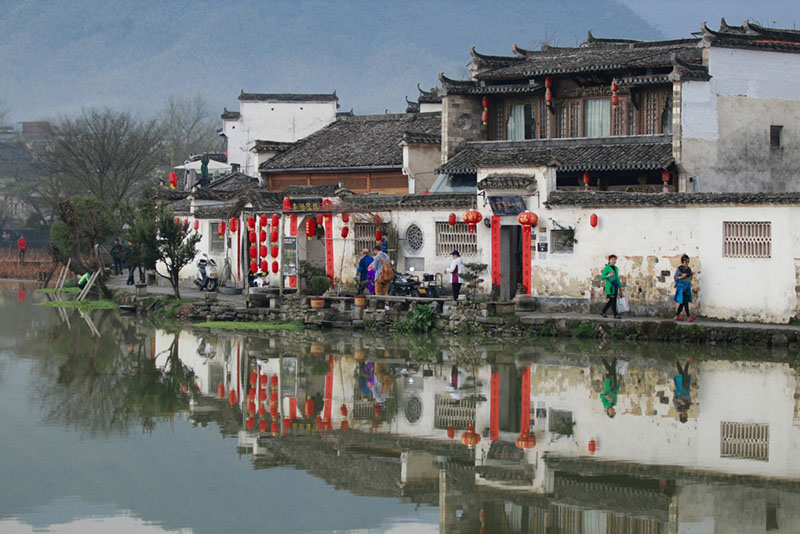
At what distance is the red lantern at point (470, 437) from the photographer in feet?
50.6

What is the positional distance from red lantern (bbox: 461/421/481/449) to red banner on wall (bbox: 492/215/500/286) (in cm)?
1148

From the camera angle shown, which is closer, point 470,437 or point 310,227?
point 470,437

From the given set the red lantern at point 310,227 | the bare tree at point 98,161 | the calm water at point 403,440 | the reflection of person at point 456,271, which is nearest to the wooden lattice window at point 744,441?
the calm water at point 403,440

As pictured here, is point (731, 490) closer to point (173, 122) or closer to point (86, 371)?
point (86, 371)

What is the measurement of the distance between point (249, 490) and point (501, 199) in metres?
15.0

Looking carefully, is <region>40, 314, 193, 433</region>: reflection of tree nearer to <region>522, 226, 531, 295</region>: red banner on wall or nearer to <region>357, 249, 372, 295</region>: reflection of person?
<region>357, 249, 372, 295</region>: reflection of person

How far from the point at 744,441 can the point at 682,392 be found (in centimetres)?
323

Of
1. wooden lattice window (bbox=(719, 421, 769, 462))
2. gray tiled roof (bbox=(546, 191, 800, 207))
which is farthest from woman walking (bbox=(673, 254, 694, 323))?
wooden lattice window (bbox=(719, 421, 769, 462))

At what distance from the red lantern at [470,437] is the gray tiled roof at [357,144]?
21293mm

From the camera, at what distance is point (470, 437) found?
1578 centimetres

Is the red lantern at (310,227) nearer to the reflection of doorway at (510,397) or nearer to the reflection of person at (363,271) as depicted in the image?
the reflection of person at (363,271)

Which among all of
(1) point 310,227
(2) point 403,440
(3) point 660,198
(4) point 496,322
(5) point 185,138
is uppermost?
(5) point 185,138

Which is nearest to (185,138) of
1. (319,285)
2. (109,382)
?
(319,285)

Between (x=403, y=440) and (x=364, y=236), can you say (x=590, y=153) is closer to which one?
(x=364, y=236)
